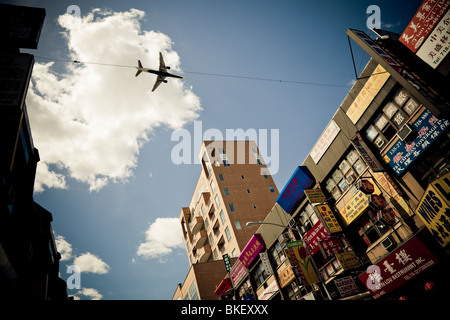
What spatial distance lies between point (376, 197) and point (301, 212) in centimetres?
775

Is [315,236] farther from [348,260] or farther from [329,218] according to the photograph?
[348,260]

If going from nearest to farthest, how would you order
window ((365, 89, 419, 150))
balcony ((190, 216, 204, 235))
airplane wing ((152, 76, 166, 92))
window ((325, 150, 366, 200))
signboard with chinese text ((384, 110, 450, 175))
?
signboard with chinese text ((384, 110, 450, 175))
window ((365, 89, 419, 150))
window ((325, 150, 366, 200))
airplane wing ((152, 76, 166, 92))
balcony ((190, 216, 204, 235))

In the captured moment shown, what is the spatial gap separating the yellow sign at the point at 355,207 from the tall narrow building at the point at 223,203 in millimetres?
23103

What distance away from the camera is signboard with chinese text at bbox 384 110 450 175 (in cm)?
1199

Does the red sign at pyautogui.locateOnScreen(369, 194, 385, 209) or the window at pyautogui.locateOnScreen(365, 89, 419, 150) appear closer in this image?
the window at pyautogui.locateOnScreen(365, 89, 419, 150)

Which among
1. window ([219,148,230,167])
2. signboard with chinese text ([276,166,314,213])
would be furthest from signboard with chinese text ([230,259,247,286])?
window ([219,148,230,167])

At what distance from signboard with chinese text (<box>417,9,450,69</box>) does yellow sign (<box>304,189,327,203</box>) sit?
10.3 metres

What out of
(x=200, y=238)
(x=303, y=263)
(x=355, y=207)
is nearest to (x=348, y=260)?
(x=355, y=207)

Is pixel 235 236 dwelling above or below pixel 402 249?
above

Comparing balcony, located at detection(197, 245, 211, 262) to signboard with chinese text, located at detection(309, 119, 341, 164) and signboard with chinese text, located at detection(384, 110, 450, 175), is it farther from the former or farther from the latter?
signboard with chinese text, located at detection(384, 110, 450, 175)

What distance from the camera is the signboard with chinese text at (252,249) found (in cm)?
2697

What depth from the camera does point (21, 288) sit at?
10273mm
